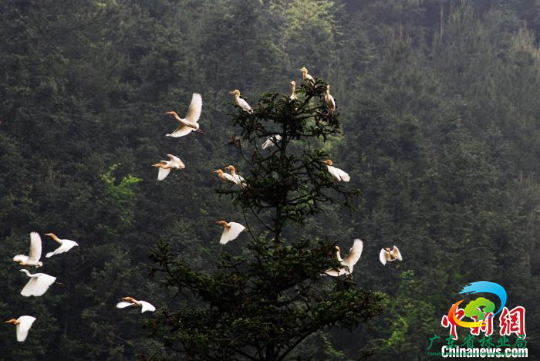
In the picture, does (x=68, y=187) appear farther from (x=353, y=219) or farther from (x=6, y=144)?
(x=353, y=219)

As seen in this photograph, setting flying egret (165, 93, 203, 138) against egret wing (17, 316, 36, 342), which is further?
flying egret (165, 93, 203, 138)

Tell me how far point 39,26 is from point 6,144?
313 inches

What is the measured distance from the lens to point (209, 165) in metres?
41.7

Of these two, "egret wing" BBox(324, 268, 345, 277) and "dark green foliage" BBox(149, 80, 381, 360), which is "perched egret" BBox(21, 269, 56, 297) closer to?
"dark green foliage" BBox(149, 80, 381, 360)

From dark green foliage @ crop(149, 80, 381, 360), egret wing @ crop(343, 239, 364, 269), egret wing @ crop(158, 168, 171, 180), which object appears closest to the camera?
dark green foliage @ crop(149, 80, 381, 360)

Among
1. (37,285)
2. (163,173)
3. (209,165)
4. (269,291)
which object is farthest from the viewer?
(209,165)

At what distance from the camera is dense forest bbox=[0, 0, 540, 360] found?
35.7m

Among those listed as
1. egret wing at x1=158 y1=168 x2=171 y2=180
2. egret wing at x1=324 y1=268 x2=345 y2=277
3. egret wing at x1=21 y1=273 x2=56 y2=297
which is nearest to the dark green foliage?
egret wing at x1=324 y1=268 x2=345 y2=277

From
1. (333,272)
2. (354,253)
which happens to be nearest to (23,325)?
(333,272)

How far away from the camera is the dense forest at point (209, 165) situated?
117 ft

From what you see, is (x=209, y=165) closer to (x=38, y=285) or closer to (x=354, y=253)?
(x=38, y=285)

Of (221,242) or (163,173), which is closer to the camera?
(221,242)

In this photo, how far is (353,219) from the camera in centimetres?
4225

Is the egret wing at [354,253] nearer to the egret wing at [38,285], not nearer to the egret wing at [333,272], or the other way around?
the egret wing at [333,272]
